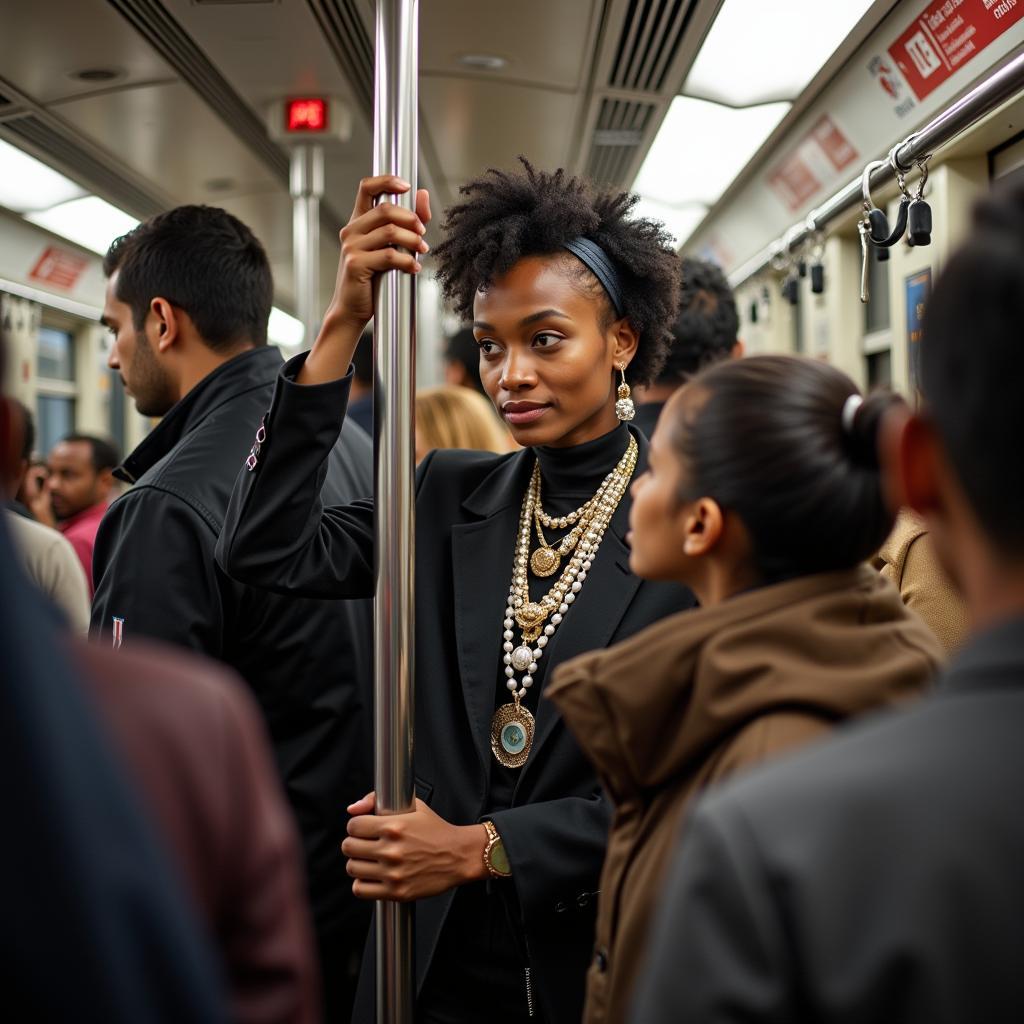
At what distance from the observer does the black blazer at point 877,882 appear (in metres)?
0.74

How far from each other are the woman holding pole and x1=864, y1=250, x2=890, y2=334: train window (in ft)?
10.9

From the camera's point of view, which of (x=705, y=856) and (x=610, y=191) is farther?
(x=610, y=191)

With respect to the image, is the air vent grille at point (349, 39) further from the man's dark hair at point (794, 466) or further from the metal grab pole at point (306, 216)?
the man's dark hair at point (794, 466)

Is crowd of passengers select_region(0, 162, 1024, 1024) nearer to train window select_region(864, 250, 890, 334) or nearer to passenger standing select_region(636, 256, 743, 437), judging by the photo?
passenger standing select_region(636, 256, 743, 437)

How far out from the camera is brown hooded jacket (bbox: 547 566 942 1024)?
3.62 feet

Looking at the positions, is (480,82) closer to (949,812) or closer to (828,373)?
(828,373)

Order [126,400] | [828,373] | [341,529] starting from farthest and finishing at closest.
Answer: [126,400], [341,529], [828,373]

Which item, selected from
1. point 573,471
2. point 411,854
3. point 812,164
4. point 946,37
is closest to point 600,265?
point 573,471

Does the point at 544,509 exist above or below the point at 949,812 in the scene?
above

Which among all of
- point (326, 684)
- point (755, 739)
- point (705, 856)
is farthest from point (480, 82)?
point (705, 856)

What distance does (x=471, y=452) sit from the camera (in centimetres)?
215

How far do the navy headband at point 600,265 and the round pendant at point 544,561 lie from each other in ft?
1.40

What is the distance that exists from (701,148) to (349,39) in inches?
77.1

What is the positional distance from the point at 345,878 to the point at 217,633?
0.58m
